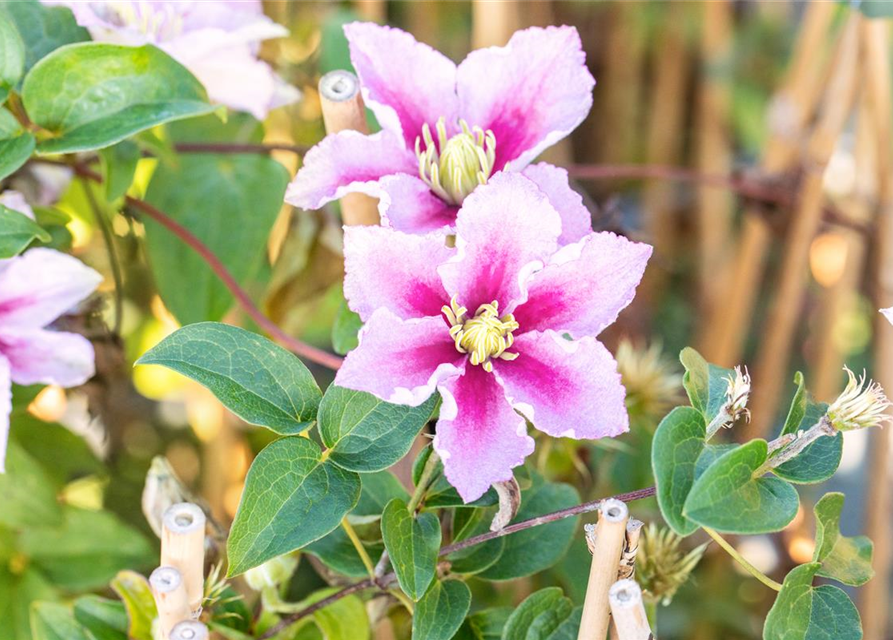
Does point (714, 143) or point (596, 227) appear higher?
point (596, 227)

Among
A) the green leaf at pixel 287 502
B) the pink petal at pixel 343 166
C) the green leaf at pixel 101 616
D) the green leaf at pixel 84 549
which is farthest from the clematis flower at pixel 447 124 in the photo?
the green leaf at pixel 84 549

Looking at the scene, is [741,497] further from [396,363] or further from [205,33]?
[205,33]

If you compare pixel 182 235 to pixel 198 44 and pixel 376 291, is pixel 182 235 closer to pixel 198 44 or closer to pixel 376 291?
pixel 198 44

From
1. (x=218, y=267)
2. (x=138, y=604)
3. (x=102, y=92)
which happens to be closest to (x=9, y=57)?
(x=102, y=92)

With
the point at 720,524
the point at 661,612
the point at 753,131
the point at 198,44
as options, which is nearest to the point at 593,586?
the point at 720,524

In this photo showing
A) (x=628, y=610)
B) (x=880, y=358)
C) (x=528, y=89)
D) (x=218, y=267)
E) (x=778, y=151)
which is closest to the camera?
(x=628, y=610)

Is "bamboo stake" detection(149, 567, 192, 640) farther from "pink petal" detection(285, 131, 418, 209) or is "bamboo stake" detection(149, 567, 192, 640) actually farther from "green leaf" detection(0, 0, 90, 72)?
"green leaf" detection(0, 0, 90, 72)

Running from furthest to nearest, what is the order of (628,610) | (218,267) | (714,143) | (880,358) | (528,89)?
(714,143)
(880,358)
(218,267)
(528,89)
(628,610)

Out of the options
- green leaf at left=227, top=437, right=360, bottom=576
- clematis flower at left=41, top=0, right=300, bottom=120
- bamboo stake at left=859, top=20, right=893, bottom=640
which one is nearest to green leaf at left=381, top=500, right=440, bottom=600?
green leaf at left=227, top=437, right=360, bottom=576

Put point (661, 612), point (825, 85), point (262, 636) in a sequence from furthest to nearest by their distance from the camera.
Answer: point (661, 612) → point (825, 85) → point (262, 636)
